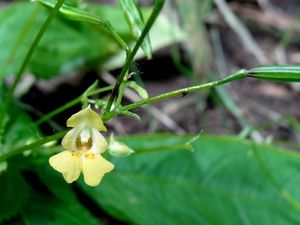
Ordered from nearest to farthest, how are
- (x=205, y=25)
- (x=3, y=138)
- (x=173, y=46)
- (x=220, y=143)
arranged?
1. (x=3, y=138)
2. (x=220, y=143)
3. (x=173, y=46)
4. (x=205, y=25)

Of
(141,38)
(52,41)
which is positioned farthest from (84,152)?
(52,41)

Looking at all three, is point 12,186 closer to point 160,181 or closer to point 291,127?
point 160,181

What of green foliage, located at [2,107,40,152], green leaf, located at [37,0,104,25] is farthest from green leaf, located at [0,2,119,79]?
green leaf, located at [37,0,104,25]

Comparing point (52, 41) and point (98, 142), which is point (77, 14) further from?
point (52, 41)

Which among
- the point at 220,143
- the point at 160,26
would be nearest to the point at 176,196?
the point at 220,143

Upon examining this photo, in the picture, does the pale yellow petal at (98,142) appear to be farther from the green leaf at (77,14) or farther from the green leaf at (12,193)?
the green leaf at (12,193)

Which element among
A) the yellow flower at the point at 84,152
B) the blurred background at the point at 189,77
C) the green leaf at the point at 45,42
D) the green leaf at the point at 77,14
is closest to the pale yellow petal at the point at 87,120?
the yellow flower at the point at 84,152
